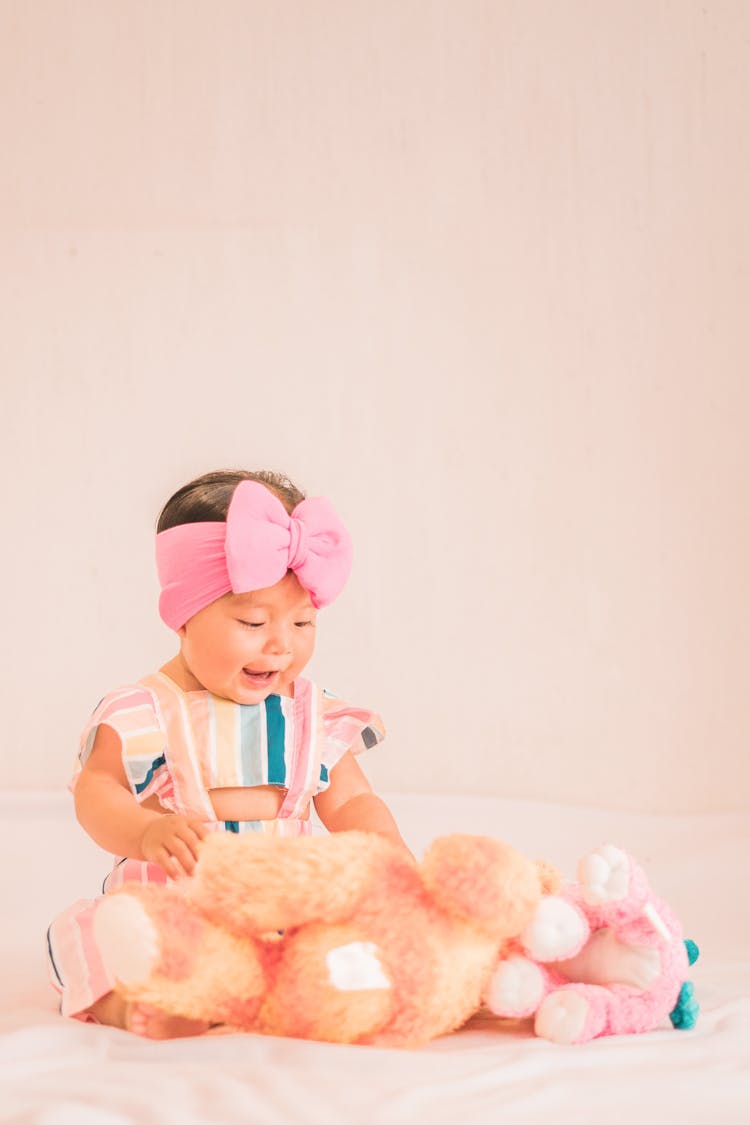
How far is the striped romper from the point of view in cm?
128

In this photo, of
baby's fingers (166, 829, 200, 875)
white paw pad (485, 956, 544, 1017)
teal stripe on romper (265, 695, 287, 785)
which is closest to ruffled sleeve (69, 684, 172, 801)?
teal stripe on romper (265, 695, 287, 785)

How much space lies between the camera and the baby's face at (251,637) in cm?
126

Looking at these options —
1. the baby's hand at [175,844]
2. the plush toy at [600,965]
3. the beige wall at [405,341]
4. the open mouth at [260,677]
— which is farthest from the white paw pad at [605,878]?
the beige wall at [405,341]

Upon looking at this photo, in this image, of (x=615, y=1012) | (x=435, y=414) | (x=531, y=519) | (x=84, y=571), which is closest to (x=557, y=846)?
(x=531, y=519)

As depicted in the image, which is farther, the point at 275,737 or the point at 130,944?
the point at 275,737

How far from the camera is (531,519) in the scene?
226cm

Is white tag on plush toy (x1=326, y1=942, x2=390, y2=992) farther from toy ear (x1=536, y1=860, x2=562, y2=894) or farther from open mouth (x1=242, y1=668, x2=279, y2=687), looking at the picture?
open mouth (x1=242, y1=668, x2=279, y2=687)

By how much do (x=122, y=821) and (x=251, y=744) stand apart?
0.18 m

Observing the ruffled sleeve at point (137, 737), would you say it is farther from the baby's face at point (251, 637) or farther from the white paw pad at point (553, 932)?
the white paw pad at point (553, 932)

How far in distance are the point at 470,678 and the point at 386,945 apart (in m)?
1.33

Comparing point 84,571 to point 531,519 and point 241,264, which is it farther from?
point 531,519

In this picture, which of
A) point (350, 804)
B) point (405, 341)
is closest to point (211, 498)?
point (350, 804)

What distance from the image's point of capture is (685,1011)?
1046mm

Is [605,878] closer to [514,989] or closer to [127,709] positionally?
[514,989]
